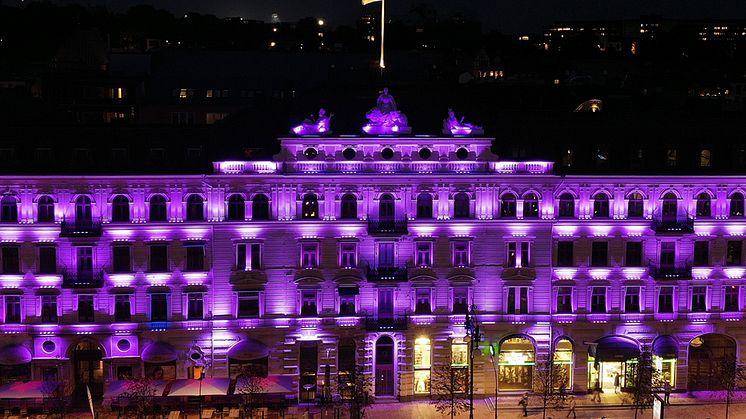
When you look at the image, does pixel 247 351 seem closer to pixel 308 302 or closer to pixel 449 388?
pixel 308 302

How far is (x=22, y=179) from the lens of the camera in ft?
239

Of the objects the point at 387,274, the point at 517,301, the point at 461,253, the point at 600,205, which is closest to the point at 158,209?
the point at 387,274

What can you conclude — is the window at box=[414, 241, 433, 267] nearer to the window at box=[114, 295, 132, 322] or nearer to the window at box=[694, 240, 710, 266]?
the window at box=[694, 240, 710, 266]

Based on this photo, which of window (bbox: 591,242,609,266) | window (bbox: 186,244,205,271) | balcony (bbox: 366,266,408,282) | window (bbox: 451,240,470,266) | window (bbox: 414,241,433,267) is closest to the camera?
window (bbox: 186,244,205,271)

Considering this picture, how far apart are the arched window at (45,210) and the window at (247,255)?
→ 493 inches

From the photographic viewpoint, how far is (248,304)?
75.9 m

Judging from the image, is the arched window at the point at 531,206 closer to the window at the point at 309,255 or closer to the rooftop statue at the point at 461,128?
the rooftop statue at the point at 461,128

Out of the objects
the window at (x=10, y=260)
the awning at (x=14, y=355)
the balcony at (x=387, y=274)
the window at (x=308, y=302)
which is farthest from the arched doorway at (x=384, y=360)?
the window at (x=10, y=260)

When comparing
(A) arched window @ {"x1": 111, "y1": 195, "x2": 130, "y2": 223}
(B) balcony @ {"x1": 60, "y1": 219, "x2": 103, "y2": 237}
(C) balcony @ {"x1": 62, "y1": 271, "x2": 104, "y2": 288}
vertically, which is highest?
(A) arched window @ {"x1": 111, "y1": 195, "x2": 130, "y2": 223}

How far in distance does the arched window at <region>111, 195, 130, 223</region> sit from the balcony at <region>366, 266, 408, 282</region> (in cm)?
1665

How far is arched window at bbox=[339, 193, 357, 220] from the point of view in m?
75.9

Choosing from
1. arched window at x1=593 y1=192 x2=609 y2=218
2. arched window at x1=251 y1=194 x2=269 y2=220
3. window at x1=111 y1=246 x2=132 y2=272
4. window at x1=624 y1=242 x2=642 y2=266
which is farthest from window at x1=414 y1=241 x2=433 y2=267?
window at x1=111 y1=246 x2=132 y2=272

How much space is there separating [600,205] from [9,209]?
131ft

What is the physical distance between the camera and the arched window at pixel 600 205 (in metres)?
77.5
